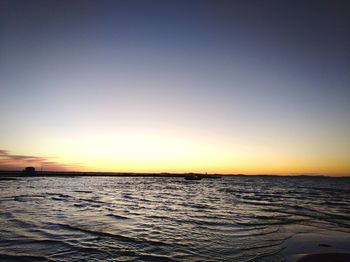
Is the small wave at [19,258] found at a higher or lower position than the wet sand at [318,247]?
higher

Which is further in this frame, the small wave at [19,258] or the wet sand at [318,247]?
the wet sand at [318,247]

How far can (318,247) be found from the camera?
1166 cm

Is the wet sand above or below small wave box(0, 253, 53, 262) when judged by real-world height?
below

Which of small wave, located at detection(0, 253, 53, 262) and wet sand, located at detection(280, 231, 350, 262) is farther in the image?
wet sand, located at detection(280, 231, 350, 262)

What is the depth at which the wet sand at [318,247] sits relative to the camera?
9.84 meters

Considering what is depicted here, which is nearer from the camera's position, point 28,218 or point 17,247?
point 17,247

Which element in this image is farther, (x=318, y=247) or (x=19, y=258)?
(x=318, y=247)

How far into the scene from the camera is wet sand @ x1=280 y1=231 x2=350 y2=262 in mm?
9844

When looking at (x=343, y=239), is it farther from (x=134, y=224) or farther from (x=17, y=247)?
(x=17, y=247)

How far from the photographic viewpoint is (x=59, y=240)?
1162cm

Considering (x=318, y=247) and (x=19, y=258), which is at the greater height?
(x=19, y=258)

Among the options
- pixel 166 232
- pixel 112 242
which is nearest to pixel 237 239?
pixel 166 232

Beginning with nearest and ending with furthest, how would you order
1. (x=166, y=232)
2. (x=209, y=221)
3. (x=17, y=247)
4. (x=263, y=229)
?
(x=17, y=247)
(x=166, y=232)
(x=263, y=229)
(x=209, y=221)

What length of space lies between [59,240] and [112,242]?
2265 mm
